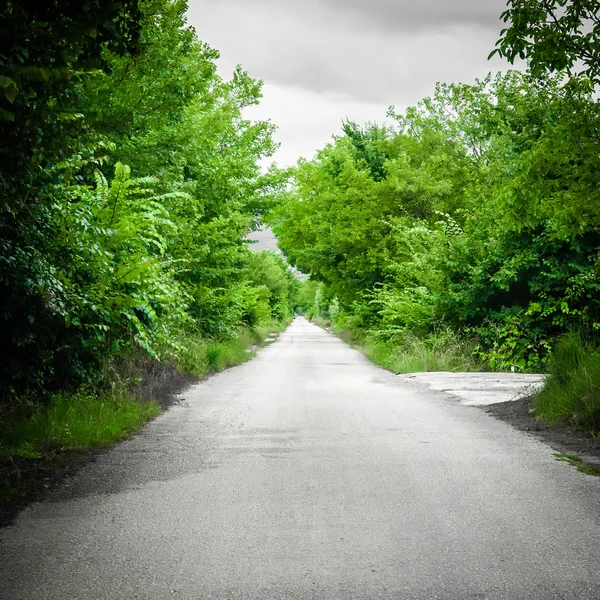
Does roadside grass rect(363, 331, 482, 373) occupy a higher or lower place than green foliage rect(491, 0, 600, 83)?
lower

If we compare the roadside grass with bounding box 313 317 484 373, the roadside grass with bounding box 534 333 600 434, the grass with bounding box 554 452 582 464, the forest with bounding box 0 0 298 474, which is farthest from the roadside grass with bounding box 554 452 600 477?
the roadside grass with bounding box 313 317 484 373

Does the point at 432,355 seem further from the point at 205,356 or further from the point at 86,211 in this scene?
the point at 86,211

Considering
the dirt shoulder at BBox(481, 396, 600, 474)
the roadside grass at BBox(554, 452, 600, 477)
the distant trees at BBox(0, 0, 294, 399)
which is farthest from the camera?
the dirt shoulder at BBox(481, 396, 600, 474)

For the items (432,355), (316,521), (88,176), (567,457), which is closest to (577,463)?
(567,457)

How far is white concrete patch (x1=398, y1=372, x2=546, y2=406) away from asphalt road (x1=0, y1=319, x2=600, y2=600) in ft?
10.1

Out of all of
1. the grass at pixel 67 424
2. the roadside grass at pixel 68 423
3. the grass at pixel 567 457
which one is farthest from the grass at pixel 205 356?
the grass at pixel 567 457

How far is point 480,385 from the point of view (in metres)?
14.1

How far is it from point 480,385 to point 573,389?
490 cm

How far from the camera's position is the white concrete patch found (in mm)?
12000

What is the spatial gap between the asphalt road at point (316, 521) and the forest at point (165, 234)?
1257mm

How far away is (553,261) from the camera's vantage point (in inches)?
677

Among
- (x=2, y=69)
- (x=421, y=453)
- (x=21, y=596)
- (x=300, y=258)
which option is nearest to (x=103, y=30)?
(x=2, y=69)

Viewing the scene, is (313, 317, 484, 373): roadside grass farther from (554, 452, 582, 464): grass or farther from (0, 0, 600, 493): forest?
(554, 452, 582, 464): grass

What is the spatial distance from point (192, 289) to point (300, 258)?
20.6 meters
